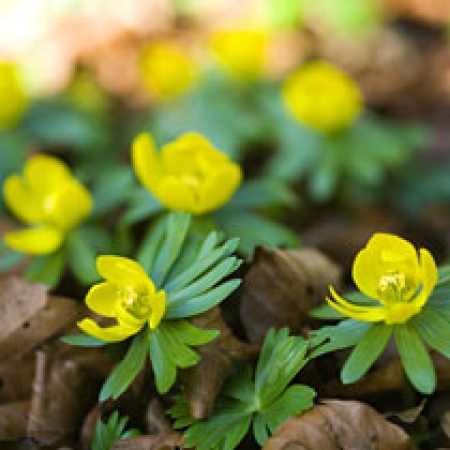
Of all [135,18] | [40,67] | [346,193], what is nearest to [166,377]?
[346,193]

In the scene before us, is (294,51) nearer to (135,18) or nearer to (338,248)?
(135,18)

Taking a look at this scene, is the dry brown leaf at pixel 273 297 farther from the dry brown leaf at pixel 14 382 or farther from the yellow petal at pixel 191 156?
the dry brown leaf at pixel 14 382

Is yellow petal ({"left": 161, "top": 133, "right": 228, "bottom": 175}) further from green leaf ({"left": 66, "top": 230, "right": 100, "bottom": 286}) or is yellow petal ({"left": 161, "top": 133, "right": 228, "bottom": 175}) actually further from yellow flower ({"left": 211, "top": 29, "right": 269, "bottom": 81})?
yellow flower ({"left": 211, "top": 29, "right": 269, "bottom": 81})

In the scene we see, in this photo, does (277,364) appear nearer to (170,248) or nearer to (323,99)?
(170,248)

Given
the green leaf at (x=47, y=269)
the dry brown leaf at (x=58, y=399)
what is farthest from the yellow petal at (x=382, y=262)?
the green leaf at (x=47, y=269)

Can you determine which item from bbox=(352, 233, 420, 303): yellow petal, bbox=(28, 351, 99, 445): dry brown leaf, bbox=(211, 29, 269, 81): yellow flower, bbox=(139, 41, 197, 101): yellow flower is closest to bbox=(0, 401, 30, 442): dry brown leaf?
bbox=(28, 351, 99, 445): dry brown leaf

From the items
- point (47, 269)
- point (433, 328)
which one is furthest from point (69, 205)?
point (433, 328)

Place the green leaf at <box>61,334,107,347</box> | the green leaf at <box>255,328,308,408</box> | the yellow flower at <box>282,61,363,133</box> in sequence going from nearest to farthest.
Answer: the green leaf at <box>255,328,308,408</box> → the green leaf at <box>61,334,107,347</box> → the yellow flower at <box>282,61,363,133</box>

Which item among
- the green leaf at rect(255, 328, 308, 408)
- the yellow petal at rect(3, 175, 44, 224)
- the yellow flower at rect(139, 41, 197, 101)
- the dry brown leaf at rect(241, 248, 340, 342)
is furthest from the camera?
the yellow flower at rect(139, 41, 197, 101)
